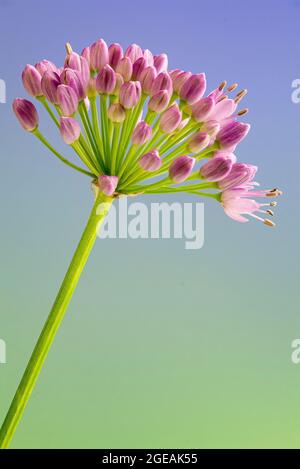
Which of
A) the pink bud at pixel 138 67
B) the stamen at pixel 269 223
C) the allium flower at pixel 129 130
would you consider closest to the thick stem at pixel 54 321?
the allium flower at pixel 129 130

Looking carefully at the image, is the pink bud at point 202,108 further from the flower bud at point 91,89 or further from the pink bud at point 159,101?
the flower bud at point 91,89

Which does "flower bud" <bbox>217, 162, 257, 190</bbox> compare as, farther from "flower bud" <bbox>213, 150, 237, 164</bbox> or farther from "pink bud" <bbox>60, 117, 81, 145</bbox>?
"pink bud" <bbox>60, 117, 81, 145</bbox>

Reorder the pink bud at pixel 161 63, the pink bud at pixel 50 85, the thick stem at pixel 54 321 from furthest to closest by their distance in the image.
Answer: the pink bud at pixel 161 63
the pink bud at pixel 50 85
the thick stem at pixel 54 321

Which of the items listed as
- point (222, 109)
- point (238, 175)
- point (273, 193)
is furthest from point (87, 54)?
point (273, 193)

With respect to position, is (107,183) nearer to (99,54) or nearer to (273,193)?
(99,54)

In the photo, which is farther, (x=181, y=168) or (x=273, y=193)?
(x=273, y=193)

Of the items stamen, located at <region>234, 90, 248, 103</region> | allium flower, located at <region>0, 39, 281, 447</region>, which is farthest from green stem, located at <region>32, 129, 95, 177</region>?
stamen, located at <region>234, 90, 248, 103</region>
